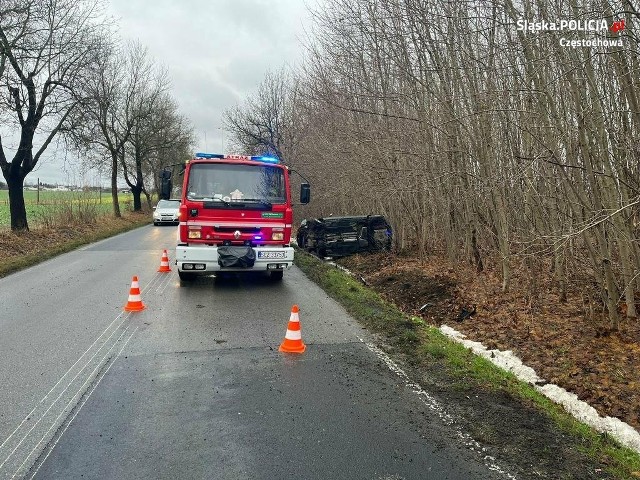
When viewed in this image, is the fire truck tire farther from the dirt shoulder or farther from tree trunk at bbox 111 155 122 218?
tree trunk at bbox 111 155 122 218

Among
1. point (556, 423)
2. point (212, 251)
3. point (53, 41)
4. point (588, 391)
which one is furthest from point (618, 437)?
point (53, 41)

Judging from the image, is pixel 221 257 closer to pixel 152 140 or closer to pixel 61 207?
pixel 61 207

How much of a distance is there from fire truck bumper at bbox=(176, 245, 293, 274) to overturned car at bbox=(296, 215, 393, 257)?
15.6 ft

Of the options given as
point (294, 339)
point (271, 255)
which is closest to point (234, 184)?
point (271, 255)

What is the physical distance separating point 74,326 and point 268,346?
9.43ft

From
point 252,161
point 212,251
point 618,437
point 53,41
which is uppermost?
point 53,41

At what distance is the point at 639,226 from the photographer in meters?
5.52

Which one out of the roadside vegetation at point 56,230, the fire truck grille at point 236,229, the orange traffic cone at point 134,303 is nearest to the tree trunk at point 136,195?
the roadside vegetation at point 56,230

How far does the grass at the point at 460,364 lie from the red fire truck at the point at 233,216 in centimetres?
162

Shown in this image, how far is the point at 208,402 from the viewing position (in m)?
3.95

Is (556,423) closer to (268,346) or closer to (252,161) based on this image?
(268,346)

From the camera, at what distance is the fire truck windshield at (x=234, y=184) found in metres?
8.94

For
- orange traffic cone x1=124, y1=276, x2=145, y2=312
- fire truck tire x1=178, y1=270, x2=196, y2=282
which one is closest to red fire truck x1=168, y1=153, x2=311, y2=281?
fire truck tire x1=178, y1=270, x2=196, y2=282

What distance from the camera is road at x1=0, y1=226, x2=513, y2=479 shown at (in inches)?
119
